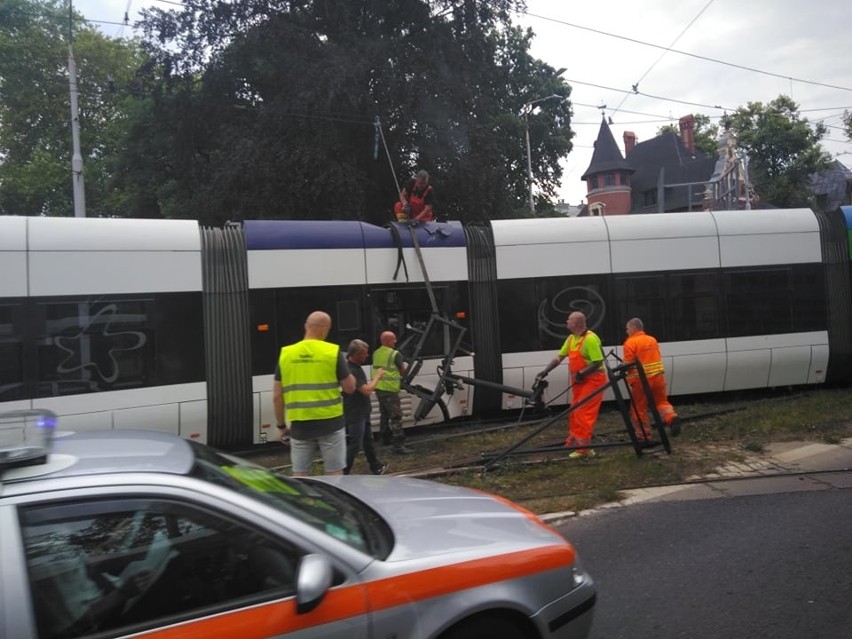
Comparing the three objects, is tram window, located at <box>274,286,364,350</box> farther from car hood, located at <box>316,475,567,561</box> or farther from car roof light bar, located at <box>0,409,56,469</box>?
car roof light bar, located at <box>0,409,56,469</box>

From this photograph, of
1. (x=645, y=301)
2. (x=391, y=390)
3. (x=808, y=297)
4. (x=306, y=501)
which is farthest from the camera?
(x=808, y=297)

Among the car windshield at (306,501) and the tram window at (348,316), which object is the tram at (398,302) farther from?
the car windshield at (306,501)

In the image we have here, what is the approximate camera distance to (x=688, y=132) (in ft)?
185

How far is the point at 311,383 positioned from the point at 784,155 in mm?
46869

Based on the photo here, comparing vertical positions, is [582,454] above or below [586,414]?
below

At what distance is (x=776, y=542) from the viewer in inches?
177

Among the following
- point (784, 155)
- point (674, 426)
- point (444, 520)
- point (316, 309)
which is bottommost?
point (674, 426)

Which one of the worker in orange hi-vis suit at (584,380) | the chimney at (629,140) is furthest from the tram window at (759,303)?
the chimney at (629,140)

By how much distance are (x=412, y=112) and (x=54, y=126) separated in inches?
984

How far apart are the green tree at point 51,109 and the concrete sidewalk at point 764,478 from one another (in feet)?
102

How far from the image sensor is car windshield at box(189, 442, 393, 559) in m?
2.38

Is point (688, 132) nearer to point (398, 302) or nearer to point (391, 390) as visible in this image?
point (398, 302)

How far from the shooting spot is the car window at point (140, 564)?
73.4 inches

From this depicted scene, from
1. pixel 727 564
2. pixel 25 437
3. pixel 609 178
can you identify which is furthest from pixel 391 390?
pixel 609 178
